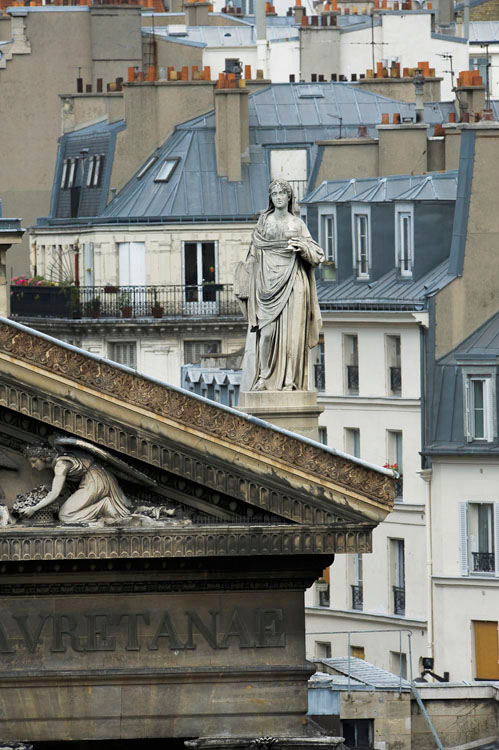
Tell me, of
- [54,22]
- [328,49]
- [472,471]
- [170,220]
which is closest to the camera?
[472,471]

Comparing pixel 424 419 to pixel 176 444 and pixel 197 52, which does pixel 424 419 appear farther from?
pixel 176 444

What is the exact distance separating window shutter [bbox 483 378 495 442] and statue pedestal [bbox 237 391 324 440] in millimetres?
49364

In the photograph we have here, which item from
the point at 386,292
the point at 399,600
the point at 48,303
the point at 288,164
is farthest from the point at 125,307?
the point at 399,600

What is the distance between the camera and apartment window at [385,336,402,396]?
8075 centimetres

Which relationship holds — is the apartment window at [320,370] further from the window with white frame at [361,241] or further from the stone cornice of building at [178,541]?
the stone cornice of building at [178,541]

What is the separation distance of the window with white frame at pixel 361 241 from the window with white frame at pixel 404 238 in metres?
1.14

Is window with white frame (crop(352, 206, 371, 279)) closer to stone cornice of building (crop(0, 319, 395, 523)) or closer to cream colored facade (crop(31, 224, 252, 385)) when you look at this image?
cream colored facade (crop(31, 224, 252, 385))

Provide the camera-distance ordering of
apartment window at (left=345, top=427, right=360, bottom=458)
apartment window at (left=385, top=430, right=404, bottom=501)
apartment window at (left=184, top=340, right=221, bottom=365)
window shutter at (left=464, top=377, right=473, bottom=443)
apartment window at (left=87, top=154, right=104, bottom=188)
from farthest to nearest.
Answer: apartment window at (left=87, top=154, right=104, bottom=188) < apartment window at (left=184, top=340, right=221, bottom=365) < apartment window at (left=345, top=427, right=360, bottom=458) < apartment window at (left=385, top=430, right=404, bottom=501) < window shutter at (left=464, top=377, right=473, bottom=443)

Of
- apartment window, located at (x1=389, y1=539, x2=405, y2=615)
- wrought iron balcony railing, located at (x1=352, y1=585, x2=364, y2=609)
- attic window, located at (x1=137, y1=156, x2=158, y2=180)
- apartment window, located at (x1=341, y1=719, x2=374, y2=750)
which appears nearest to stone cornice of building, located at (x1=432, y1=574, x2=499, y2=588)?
apartment window, located at (x1=389, y1=539, x2=405, y2=615)

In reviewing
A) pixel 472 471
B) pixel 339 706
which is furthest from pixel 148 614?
pixel 472 471

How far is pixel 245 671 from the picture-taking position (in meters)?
25.0

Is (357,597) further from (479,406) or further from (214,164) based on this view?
(214,164)

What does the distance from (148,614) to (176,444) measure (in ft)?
4.63

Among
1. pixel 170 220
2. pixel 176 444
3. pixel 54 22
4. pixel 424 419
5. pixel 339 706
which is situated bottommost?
pixel 339 706
